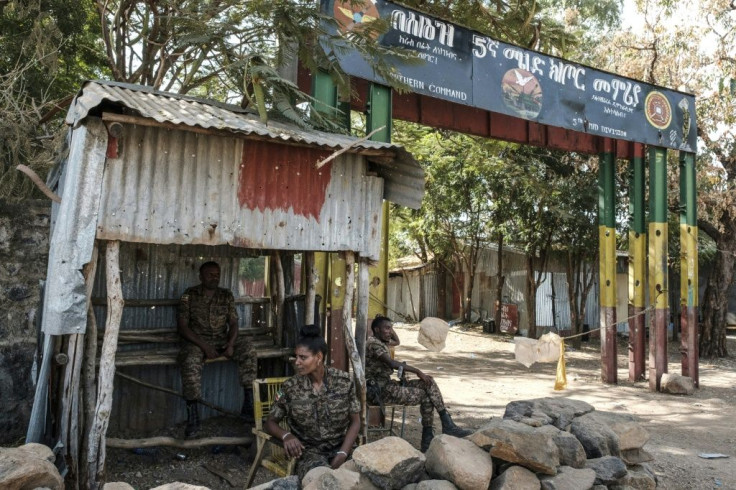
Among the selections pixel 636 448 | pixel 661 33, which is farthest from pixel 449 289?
pixel 636 448

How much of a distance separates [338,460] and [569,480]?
1.63m

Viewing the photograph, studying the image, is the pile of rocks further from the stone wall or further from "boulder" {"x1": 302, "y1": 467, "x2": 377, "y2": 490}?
the stone wall

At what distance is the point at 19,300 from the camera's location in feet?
18.7

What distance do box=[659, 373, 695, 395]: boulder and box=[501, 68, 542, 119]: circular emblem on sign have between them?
4.85 metres

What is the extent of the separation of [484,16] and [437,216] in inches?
354

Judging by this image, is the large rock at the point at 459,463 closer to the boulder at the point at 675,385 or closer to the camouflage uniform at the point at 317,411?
the camouflage uniform at the point at 317,411

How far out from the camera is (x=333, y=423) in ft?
14.6

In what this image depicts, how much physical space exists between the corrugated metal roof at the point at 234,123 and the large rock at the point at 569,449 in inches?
88.9

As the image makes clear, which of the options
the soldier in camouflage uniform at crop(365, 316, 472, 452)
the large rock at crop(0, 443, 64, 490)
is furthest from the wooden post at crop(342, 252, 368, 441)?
the large rock at crop(0, 443, 64, 490)

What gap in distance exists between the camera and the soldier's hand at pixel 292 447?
4230 mm

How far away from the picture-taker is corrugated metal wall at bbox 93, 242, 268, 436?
5996 mm

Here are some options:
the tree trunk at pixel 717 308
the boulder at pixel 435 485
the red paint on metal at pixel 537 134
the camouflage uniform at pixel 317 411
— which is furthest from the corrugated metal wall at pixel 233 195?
the tree trunk at pixel 717 308

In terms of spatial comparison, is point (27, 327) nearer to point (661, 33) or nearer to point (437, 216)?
point (661, 33)

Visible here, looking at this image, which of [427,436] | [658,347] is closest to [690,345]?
[658,347]
